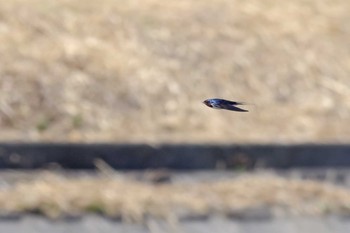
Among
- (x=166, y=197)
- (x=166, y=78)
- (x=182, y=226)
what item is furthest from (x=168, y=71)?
(x=182, y=226)

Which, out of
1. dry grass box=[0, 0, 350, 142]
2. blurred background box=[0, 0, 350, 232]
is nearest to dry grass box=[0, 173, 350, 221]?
blurred background box=[0, 0, 350, 232]

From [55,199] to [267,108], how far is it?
2.73 meters

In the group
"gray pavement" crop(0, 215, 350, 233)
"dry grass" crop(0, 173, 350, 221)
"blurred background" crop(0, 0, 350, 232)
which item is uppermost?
"blurred background" crop(0, 0, 350, 232)

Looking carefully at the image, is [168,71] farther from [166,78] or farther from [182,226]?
[182,226]

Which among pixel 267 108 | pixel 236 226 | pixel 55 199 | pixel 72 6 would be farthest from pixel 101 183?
pixel 72 6

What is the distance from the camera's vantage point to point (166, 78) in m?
8.53

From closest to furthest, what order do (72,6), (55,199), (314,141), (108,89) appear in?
(55,199), (314,141), (108,89), (72,6)

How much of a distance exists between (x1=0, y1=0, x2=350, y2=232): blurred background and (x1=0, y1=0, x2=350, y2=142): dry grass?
1 centimetres

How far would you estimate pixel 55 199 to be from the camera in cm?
620

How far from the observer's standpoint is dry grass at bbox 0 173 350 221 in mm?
6176

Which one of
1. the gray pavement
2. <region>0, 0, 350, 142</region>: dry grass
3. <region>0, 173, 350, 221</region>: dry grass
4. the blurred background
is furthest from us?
<region>0, 0, 350, 142</region>: dry grass

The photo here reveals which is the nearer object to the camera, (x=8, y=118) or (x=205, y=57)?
(x=8, y=118)

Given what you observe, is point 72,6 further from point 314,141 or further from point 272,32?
point 314,141

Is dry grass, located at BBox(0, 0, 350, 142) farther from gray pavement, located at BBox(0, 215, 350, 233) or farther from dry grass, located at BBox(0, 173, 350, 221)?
gray pavement, located at BBox(0, 215, 350, 233)
